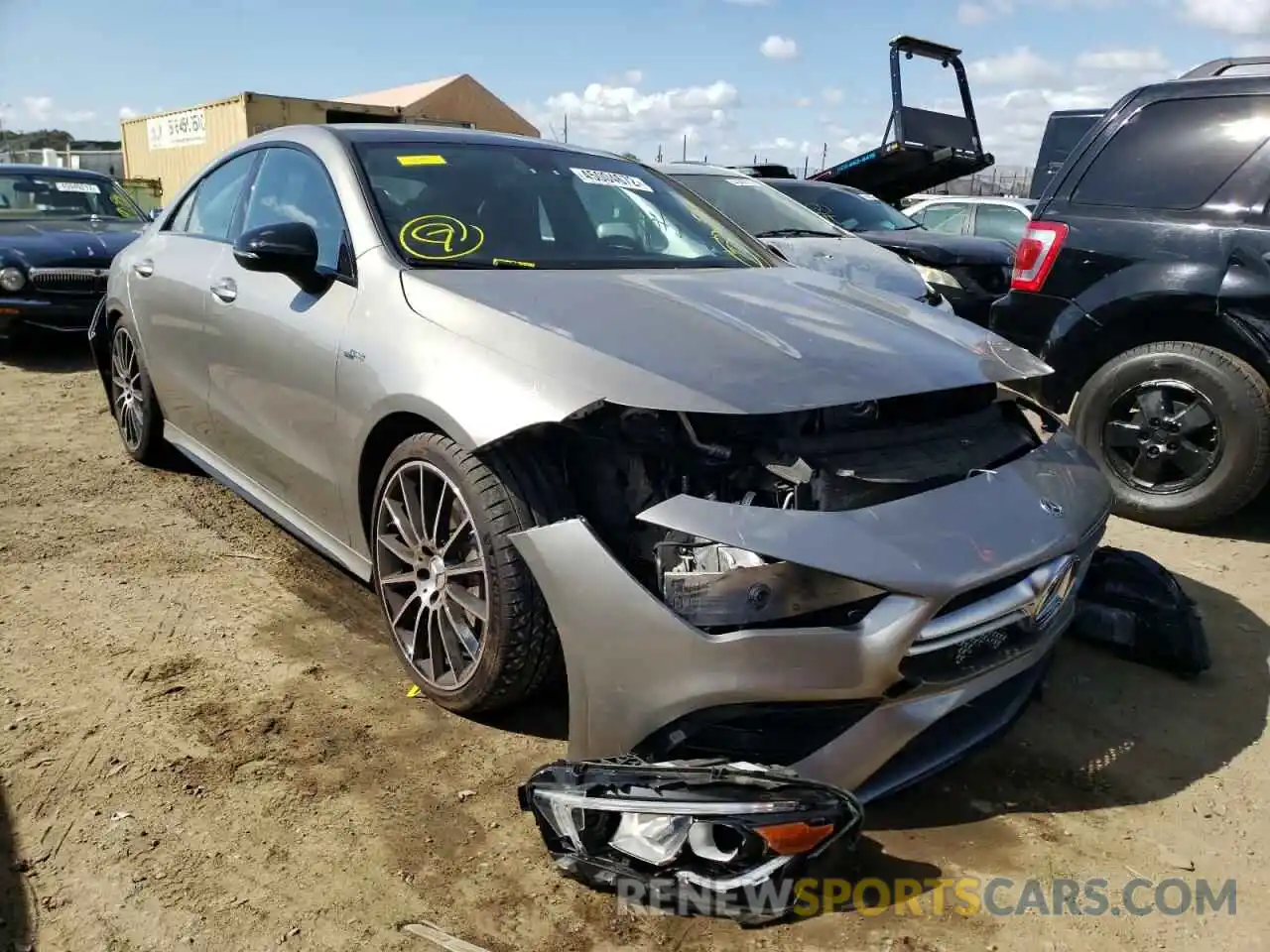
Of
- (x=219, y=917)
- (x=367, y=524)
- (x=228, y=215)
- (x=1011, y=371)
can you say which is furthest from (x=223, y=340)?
(x=1011, y=371)

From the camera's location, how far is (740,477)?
2225mm

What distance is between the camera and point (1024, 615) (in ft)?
7.31

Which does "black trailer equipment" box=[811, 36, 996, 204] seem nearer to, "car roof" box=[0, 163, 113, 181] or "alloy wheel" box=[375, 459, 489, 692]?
"car roof" box=[0, 163, 113, 181]

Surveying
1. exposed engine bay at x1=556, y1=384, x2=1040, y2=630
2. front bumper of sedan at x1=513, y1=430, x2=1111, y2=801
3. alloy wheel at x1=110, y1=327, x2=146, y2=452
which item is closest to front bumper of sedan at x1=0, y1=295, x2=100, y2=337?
alloy wheel at x1=110, y1=327, x2=146, y2=452

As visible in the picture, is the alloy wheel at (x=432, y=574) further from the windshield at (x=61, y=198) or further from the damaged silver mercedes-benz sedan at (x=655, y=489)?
the windshield at (x=61, y=198)

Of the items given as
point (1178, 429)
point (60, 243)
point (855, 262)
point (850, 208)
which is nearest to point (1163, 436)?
point (1178, 429)

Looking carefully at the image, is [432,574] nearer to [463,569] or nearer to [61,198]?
[463,569]

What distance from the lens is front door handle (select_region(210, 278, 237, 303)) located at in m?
3.47

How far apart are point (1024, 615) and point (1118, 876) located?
606 millimetres

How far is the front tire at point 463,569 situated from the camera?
234 cm

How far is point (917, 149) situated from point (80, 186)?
7953mm

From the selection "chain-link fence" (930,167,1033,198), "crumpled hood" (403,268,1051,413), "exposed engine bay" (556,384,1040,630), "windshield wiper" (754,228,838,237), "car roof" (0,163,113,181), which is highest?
"chain-link fence" (930,167,1033,198)

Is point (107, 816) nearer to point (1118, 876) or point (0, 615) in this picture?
point (0, 615)

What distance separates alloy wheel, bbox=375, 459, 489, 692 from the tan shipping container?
15259 mm
